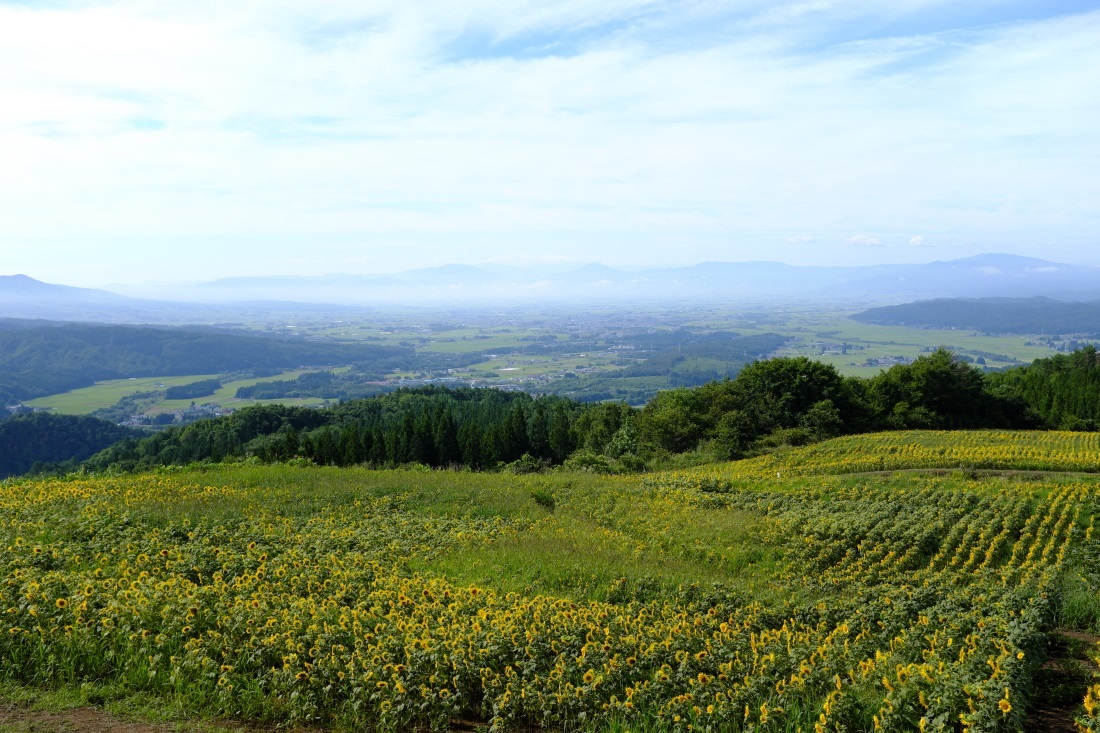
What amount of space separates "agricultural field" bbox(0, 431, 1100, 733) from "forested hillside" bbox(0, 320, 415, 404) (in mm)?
152205

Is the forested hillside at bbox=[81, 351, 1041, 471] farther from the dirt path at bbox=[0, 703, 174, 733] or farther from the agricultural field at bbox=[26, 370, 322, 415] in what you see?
the agricultural field at bbox=[26, 370, 322, 415]

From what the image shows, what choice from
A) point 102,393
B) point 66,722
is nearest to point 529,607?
point 66,722

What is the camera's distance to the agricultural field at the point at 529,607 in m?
5.94

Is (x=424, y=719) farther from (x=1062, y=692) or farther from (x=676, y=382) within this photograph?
(x=676, y=382)

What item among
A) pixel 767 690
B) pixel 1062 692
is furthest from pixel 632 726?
pixel 1062 692

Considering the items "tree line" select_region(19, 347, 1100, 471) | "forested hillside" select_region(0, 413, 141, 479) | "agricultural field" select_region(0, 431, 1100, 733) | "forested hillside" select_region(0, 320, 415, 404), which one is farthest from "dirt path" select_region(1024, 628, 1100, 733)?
"forested hillside" select_region(0, 320, 415, 404)

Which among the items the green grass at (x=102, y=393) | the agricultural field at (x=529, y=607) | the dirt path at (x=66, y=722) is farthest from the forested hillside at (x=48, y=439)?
the dirt path at (x=66, y=722)

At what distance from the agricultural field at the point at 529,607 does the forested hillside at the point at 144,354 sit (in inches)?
5992

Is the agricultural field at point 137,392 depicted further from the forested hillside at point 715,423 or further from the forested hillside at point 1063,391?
the forested hillside at point 1063,391

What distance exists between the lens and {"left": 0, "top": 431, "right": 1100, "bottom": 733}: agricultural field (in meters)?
5.94

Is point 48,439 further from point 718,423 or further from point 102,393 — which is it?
point 718,423

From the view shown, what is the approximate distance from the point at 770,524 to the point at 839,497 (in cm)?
566

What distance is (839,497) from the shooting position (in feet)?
68.2

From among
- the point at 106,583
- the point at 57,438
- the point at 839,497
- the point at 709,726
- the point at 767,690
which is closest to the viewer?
the point at 709,726
